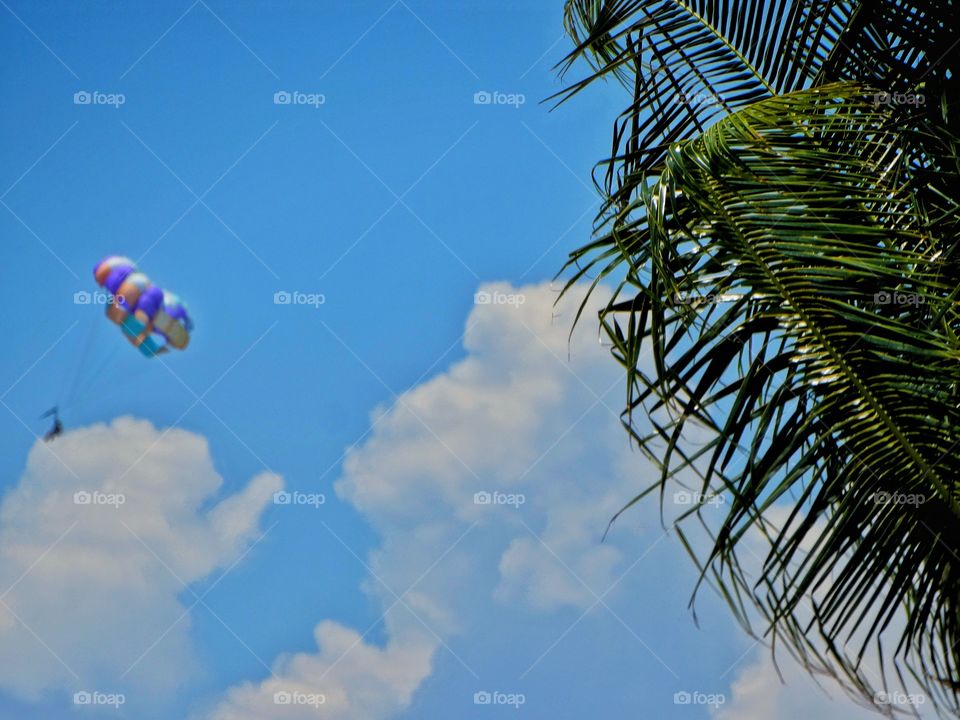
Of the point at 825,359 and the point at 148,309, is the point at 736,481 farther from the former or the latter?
the point at 148,309

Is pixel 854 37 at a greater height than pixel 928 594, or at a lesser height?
greater

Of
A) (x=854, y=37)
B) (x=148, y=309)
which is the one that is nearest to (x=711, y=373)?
(x=854, y=37)
